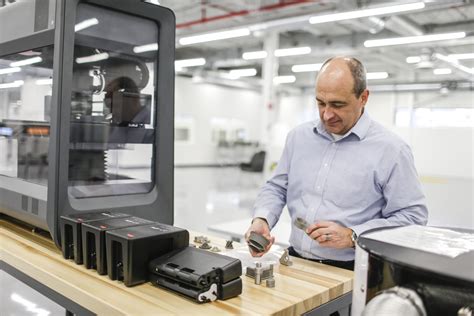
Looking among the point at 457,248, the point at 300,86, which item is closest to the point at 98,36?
the point at 457,248

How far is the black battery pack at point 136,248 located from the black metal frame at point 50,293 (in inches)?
4.2

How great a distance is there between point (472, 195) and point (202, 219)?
3.34 meters

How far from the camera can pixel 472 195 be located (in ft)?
11.8

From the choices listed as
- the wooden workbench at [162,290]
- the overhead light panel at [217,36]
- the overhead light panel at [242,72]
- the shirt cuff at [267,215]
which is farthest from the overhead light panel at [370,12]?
the overhead light panel at [242,72]

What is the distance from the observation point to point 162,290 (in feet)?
3.31

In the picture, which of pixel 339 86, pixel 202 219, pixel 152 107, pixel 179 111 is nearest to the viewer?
pixel 339 86

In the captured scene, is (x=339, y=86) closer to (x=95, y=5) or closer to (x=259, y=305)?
(x=259, y=305)

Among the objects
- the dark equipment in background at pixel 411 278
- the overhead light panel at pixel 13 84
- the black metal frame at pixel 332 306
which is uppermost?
the overhead light panel at pixel 13 84

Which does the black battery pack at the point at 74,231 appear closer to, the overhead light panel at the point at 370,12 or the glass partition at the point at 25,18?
the glass partition at the point at 25,18

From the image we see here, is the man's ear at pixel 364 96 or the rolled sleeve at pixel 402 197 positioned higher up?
the man's ear at pixel 364 96

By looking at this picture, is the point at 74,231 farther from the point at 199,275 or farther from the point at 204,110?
the point at 204,110

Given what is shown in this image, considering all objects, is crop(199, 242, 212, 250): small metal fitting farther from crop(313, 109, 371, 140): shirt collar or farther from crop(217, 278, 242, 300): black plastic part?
crop(313, 109, 371, 140): shirt collar

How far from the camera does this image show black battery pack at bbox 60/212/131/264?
120 centimetres

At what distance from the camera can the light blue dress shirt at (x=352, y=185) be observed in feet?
4.48
